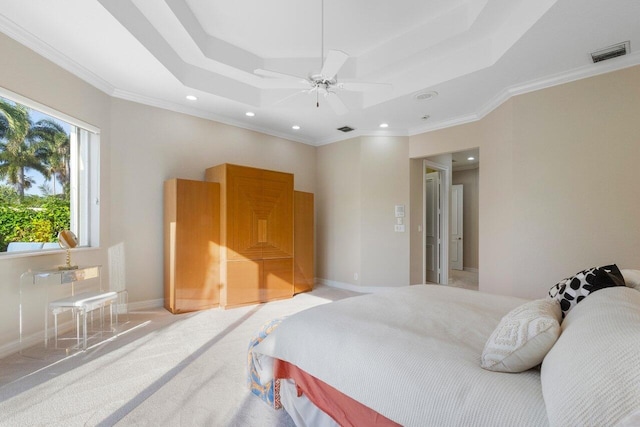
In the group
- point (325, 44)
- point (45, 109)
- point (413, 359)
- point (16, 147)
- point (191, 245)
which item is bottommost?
point (413, 359)

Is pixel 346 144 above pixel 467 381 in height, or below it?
above

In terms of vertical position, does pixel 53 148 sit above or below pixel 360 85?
below

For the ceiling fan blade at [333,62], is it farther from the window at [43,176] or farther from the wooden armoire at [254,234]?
→ the window at [43,176]

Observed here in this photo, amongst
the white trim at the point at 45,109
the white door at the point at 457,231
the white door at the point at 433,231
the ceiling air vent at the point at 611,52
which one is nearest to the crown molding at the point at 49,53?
the white trim at the point at 45,109

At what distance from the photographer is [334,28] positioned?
319cm

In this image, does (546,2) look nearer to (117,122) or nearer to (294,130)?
(294,130)

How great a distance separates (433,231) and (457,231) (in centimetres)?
200

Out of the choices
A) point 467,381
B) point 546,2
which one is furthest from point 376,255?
point 467,381

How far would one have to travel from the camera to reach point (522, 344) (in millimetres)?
1133

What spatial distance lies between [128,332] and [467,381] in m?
3.40

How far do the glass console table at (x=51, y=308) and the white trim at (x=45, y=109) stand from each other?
5.13 ft

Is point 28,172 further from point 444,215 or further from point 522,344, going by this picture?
point 444,215

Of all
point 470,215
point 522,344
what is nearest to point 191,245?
point 522,344

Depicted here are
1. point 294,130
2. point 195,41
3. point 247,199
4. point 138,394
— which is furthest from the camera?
point 294,130
